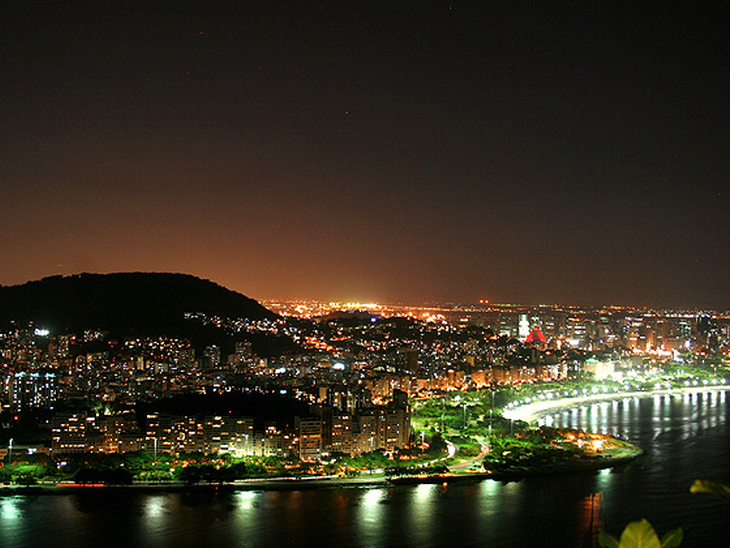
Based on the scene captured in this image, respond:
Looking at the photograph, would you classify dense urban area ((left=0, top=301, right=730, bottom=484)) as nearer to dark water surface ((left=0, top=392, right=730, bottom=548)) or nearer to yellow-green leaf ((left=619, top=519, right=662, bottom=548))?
dark water surface ((left=0, top=392, right=730, bottom=548))

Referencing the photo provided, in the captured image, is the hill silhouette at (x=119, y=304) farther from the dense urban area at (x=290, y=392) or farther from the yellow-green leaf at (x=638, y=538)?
the yellow-green leaf at (x=638, y=538)

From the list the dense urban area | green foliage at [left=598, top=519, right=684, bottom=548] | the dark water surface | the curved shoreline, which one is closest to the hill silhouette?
the dense urban area

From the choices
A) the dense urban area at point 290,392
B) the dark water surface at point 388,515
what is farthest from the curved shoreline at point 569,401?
the dark water surface at point 388,515

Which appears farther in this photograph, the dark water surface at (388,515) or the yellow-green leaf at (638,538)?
the dark water surface at (388,515)

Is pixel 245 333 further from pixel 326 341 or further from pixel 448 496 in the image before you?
A: pixel 448 496

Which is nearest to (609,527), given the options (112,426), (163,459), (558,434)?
(558,434)

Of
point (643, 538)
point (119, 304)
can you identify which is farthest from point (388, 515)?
point (119, 304)

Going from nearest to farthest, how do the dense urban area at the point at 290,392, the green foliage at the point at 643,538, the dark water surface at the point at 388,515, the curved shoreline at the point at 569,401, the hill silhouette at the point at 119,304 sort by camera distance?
the green foliage at the point at 643,538 < the dark water surface at the point at 388,515 < the dense urban area at the point at 290,392 < the curved shoreline at the point at 569,401 < the hill silhouette at the point at 119,304
